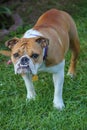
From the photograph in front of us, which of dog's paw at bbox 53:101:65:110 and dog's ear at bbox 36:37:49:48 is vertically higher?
dog's ear at bbox 36:37:49:48

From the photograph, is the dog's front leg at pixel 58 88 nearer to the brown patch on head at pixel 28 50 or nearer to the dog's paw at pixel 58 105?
the dog's paw at pixel 58 105

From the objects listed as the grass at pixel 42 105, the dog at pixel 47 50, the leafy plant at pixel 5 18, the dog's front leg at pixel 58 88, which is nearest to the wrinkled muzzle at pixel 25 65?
the dog at pixel 47 50

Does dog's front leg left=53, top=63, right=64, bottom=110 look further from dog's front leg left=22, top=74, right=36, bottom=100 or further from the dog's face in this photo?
the dog's face

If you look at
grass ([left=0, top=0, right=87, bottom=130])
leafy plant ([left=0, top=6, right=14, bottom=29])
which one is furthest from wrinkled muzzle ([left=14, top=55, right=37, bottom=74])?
leafy plant ([left=0, top=6, right=14, bottom=29])

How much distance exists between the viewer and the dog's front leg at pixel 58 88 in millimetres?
4425

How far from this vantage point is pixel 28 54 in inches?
153

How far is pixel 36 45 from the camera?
3.98m

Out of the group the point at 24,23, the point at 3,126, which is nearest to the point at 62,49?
the point at 3,126

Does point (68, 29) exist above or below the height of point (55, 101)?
above

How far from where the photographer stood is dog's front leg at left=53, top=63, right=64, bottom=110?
4.43 metres

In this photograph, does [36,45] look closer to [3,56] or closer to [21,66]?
[21,66]

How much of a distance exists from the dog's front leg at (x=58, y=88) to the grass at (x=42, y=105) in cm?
8

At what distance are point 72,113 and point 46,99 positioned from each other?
447 millimetres

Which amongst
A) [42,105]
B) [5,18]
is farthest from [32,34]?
[5,18]
